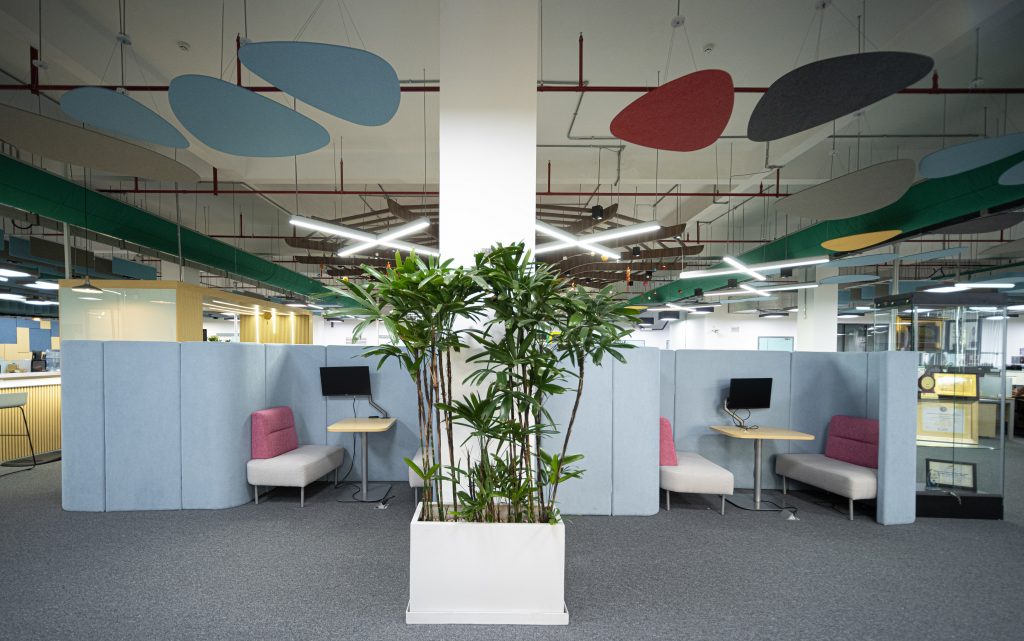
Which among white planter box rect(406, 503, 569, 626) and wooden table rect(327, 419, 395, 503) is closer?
white planter box rect(406, 503, 569, 626)

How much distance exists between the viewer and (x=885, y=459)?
4.06 m

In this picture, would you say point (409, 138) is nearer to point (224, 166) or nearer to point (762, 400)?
point (224, 166)

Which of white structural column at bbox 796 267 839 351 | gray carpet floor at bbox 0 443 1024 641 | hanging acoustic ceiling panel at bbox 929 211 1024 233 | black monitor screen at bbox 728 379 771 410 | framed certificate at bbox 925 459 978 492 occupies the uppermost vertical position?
hanging acoustic ceiling panel at bbox 929 211 1024 233

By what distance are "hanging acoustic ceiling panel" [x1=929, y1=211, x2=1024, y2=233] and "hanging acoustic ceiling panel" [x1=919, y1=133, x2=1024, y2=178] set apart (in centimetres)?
207

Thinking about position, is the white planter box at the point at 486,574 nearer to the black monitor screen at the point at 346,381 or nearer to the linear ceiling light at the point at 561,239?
the black monitor screen at the point at 346,381

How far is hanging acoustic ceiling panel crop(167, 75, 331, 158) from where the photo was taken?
8.39 ft

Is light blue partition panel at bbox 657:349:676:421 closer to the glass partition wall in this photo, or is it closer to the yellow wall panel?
the glass partition wall

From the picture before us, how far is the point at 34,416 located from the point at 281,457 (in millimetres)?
4760

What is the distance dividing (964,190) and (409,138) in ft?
23.3

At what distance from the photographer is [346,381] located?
15.7 feet

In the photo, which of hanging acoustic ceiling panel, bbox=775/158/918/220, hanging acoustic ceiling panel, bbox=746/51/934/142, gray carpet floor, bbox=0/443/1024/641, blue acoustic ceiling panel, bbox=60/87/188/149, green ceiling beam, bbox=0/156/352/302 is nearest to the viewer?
hanging acoustic ceiling panel, bbox=746/51/934/142

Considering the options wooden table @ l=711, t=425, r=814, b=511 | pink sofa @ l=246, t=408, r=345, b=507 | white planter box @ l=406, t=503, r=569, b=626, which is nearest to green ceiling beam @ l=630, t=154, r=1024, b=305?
wooden table @ l=711, t=425, r=814, b=511

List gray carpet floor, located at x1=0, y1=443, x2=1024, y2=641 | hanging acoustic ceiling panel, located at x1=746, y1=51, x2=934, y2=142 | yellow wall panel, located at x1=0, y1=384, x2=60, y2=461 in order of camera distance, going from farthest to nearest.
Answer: yellow wall panel, located at x1=0, y1=384, x2=60, y2=461 → gray carpet floor, located at x1=0, y1=443, x2=1024, y2=641 → hanging acoustic ceiling panel, located at x1=746, y1=51, x2=934, y2=142

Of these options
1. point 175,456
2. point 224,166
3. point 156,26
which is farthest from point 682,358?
point 224,166
